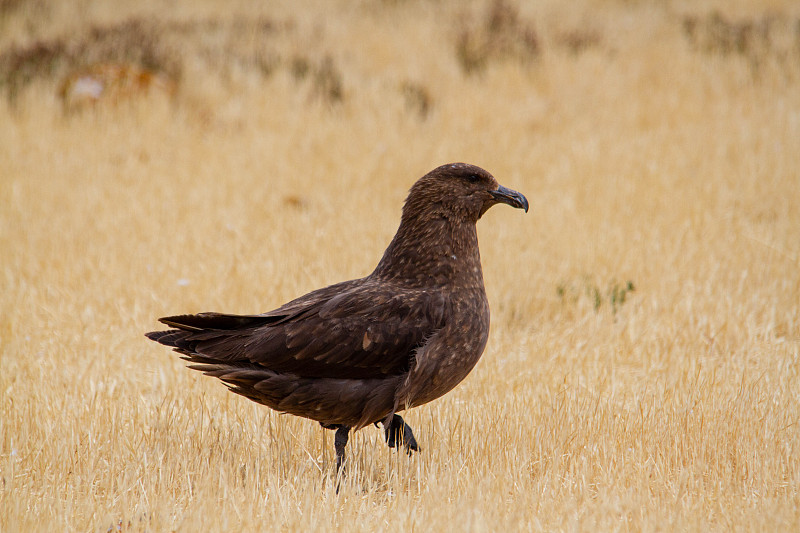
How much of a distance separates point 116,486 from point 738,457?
3.07 metres

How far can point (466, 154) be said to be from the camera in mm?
10242

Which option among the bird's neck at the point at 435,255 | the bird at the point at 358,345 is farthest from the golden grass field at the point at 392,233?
the bird's neck at the point at 435,255

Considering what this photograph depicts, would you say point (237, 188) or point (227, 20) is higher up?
point (227, 20)

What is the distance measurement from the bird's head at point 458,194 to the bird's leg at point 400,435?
112 cm

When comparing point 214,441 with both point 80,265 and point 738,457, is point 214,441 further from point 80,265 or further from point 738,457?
point 80,265

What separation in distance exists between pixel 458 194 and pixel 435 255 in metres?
0.38

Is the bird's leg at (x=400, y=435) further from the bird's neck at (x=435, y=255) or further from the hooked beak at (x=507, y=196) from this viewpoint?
the hooked beak at (x=507, y=196)

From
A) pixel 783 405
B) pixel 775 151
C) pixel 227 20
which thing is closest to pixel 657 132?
pixel 775 151

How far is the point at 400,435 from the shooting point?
4297mm

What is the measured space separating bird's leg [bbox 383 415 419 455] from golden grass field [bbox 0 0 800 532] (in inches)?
3.1

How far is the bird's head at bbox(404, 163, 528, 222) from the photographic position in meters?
4.47

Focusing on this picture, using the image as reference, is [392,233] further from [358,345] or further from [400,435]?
[358,345]

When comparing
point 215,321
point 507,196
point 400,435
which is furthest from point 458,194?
point 215,321

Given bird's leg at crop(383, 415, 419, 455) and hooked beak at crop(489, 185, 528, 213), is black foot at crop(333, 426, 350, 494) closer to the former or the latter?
bird's leg at crop(383, 415, 419, 455)
